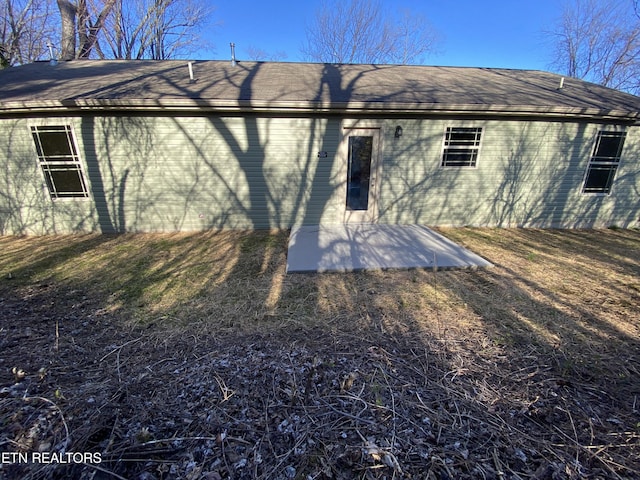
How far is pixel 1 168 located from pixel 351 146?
7284mm

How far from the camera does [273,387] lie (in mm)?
2184

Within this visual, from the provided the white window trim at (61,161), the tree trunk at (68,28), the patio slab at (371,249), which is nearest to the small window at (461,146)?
the patio slab at (371,249)

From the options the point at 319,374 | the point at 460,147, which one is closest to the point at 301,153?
the point at 460,147

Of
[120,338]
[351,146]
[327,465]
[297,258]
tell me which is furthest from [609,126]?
[120,338]

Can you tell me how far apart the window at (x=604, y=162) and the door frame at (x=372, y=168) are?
16.3 feet

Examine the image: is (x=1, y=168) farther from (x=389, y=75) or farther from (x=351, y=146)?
(x=389, y=75)

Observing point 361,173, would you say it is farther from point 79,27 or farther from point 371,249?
point 79,27

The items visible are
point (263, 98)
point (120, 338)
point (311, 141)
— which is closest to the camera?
point (120, 338)

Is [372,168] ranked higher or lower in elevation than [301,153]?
lower

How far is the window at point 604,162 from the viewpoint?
21.6ft

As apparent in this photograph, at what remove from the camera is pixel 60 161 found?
596 cm

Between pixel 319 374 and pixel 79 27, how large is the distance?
19.6 meters

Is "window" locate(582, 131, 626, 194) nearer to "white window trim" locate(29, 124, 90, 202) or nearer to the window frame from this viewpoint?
the window frame

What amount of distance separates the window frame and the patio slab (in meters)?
1.64
